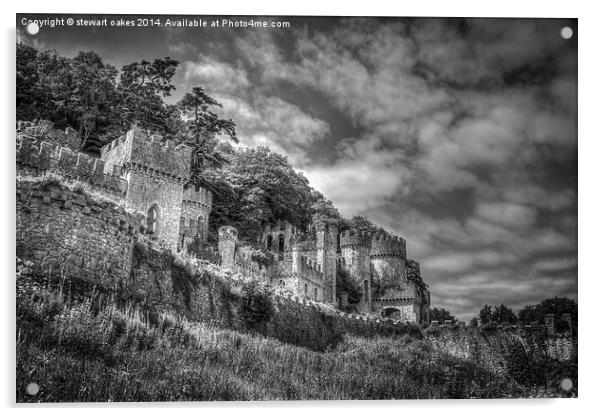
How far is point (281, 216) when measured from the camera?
2244cm

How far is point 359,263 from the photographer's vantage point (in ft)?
94.9

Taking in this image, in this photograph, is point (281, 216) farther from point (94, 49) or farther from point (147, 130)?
point (94, 49)

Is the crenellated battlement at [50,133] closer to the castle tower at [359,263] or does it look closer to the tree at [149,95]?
the tree at [149,95]

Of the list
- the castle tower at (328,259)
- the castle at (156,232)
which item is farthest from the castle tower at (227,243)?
the castle tower at (328,259)

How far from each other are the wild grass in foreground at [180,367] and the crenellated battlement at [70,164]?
3598 millimetres

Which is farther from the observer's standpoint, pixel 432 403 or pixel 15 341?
pixel 432 403

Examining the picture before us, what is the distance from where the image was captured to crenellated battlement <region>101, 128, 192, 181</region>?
1764 cm

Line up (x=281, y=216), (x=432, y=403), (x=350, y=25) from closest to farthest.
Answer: (x=432, y=403), (x=350, y=25), (x=281, y=216)

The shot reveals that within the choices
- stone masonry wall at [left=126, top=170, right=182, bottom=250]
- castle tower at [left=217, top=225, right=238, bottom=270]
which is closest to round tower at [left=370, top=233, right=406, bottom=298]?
castle tower at [left=217, top=225, right=238, bottom=270]

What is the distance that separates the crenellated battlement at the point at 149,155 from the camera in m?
17.6

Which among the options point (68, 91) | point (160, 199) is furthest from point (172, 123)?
point (68, 91)

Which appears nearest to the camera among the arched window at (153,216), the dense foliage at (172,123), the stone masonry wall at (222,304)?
the stone masonry wall at (222,304)

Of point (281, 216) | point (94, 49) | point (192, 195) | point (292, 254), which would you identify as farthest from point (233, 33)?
point (292, 254)

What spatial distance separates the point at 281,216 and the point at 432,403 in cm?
1486
